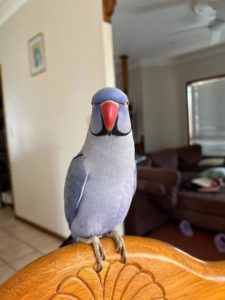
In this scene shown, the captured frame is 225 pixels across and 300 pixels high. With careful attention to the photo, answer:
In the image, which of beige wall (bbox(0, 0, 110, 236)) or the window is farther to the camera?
the window

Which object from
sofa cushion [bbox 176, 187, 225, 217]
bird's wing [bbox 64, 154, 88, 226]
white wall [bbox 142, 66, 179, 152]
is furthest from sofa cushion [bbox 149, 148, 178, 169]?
bird's wing [bbox 64, 154, 88, 226]

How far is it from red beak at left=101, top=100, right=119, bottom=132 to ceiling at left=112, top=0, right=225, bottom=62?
2.02 metres

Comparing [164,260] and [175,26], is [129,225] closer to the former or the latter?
[164,260]

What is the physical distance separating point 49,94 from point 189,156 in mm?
1925

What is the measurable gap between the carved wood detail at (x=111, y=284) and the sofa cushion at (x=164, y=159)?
2.31 m

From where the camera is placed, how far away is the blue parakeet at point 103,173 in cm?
45

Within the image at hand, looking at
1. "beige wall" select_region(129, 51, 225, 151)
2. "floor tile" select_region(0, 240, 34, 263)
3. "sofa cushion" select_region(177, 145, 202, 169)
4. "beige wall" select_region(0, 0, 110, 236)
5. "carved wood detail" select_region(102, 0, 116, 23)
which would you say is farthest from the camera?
"beige wall" select_region(129, 51, 225, 151)

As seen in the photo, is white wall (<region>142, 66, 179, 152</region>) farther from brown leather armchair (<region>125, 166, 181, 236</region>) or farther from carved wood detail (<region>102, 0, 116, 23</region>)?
carved wood detail (<region>102, 0, 116, 23</region>)

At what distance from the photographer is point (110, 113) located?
1.44 feet

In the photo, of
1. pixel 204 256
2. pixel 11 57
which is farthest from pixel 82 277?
pixel 11 57

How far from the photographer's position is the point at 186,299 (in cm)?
40

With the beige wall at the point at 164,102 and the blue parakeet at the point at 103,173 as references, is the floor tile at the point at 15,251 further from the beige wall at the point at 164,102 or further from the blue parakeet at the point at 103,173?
the beige wall at the point at 164,102

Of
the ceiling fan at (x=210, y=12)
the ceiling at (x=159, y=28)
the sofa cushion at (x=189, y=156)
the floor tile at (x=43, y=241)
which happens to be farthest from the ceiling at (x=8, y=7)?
the sofa cushion at (x=189, y=156)

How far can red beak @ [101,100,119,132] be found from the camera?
0.44 metres
